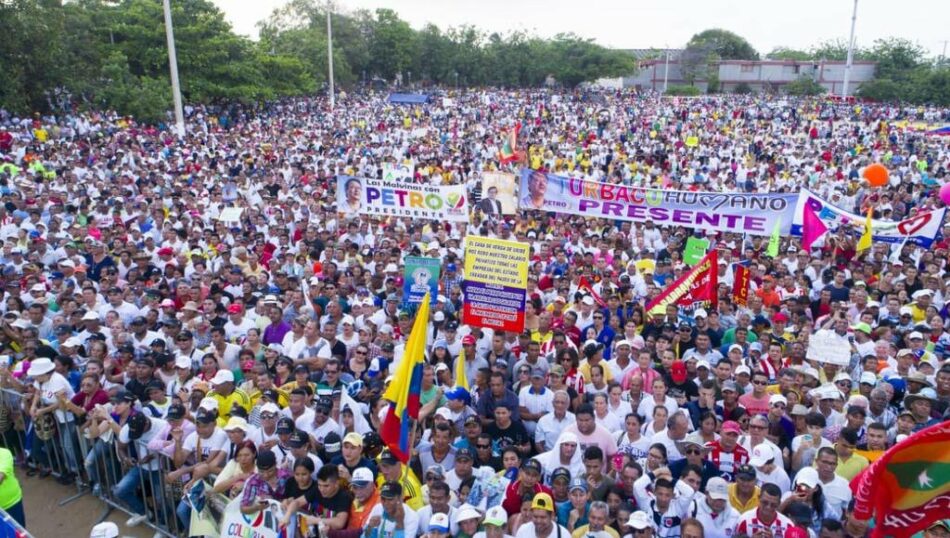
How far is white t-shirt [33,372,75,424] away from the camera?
639 centimetres

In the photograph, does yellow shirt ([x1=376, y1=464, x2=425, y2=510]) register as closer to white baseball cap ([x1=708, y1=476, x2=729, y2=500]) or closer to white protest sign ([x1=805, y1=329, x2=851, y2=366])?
white baseball cap ([x1=708, y1=476, x2=729, y2=500])

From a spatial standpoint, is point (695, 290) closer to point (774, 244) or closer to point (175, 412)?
point (774, 244)

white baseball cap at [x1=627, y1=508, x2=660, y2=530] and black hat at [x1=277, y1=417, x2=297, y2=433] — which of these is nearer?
white baseball cap at [x1=627, y1=508, x2=660, y2=530]

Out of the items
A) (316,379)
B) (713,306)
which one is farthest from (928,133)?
(316,379)

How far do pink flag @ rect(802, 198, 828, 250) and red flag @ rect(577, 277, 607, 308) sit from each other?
13.0 feet

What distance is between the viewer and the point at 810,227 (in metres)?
11.3

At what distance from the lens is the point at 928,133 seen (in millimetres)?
26562

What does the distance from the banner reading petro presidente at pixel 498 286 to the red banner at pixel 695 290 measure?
1.93 metres

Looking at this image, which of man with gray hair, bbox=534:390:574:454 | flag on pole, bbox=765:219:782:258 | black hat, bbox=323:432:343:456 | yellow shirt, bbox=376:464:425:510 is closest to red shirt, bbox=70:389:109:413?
black hat, bbox=323:432:343:456

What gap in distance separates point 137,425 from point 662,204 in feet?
31.1

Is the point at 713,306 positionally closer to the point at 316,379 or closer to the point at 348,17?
the point at 316,379

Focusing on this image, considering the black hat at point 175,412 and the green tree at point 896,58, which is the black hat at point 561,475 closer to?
the black hat at point 175,412

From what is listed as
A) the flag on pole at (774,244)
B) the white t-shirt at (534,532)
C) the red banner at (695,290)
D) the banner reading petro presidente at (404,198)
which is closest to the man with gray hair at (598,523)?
the white t-shirt at (534,532)

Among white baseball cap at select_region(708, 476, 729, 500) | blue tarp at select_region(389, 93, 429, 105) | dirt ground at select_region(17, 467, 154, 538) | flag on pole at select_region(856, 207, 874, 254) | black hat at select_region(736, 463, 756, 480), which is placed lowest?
dirt ground at select_region(17, 467, 154, 538)
